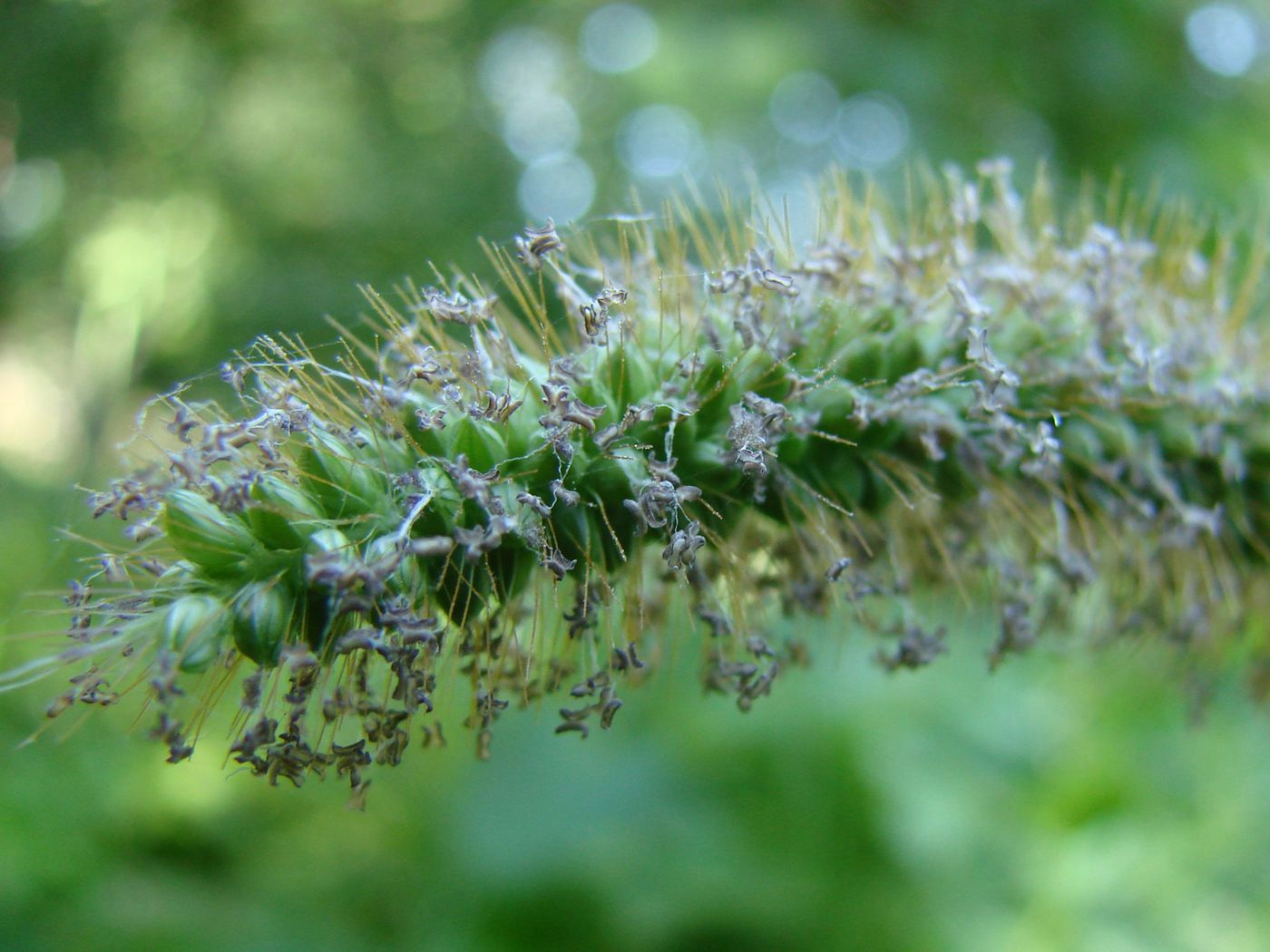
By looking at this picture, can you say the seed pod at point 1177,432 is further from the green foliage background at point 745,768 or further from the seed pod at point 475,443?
the seed pod at point 475,443

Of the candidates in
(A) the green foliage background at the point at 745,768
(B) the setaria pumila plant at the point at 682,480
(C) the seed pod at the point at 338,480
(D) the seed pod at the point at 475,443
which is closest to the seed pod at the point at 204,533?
(B) the setaria pumila plant at the point at 682,480

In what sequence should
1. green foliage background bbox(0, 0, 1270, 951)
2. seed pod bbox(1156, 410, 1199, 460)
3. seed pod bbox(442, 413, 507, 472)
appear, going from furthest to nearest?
1. green foliage background bbox(0, 0, 1270, 951)
2. seed pod bbox(1156, 410, 1199, 460)
3. seed pod bbox(442, 413, 507, 472)

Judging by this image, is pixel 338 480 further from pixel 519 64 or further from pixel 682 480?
pixel 519 64

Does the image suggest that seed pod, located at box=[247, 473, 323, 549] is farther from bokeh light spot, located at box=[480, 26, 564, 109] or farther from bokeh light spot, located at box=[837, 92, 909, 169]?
bokeh light spot, located at box=[480, 26, 564, 109]

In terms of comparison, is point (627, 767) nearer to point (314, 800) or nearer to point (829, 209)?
point (314, 800)

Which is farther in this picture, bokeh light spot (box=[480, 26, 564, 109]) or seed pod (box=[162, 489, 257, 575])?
bokeh light spot (box=[480, 26, 564, 109])

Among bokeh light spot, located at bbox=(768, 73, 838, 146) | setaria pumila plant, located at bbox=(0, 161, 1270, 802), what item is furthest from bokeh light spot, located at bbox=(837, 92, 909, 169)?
setaria pumila plant, located at bbox=(0, 161, 1270, 802)

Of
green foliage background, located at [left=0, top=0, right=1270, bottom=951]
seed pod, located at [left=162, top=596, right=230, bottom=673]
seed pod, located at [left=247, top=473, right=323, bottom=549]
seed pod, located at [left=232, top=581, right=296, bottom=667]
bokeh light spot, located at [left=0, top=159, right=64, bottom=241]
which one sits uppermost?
bokeh light spot, located at [left=0, top=159, right=64, bottom=241]
